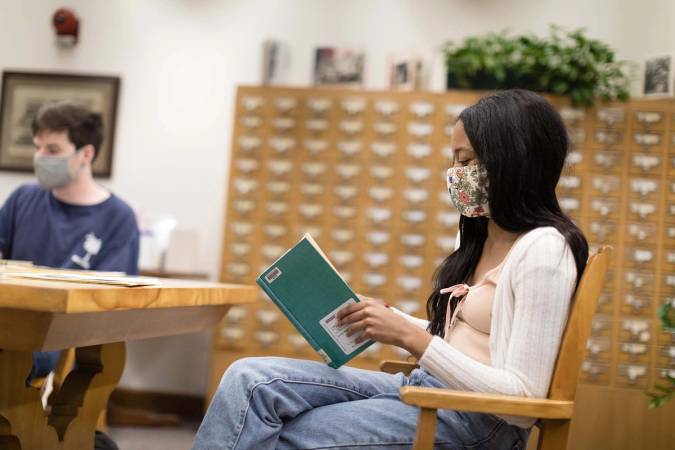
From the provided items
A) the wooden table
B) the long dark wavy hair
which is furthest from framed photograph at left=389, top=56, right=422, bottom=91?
the long dark wavy hair

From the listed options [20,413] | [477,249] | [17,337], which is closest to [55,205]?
[20,413]

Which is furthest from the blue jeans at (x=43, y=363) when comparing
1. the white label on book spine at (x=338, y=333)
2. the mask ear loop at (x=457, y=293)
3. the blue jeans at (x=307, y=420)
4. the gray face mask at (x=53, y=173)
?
the mask ear loop at (x=457, y=293)

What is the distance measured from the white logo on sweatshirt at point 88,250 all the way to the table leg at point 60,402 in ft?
1.88

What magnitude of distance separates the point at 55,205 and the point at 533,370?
2.24 metres

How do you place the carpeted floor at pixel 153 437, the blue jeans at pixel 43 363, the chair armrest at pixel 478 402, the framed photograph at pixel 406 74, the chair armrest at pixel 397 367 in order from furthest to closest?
the framed photograph at pixel 406 74
the carpeted floor at pixel 153 437
the blue jeans at pixel 43 363
the chair armrest at pixel 397 367
the chair armrest at pixel 478 402

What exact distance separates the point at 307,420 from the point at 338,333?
0.20 m

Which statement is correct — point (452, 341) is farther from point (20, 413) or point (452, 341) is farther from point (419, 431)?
point (20, 413)

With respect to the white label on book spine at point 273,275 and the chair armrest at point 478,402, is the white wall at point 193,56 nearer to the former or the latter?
the white label on book spine at point 273,275

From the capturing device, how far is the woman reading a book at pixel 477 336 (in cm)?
153

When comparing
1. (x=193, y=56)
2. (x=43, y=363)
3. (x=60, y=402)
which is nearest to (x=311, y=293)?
(x=60, y=402)

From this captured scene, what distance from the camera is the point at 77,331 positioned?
1.72 meters

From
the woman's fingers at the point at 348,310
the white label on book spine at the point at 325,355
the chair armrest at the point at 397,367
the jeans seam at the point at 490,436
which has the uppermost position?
the woman's fingers at the point at 348,310

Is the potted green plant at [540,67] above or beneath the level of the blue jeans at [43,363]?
above

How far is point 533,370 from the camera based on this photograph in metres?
1.52
